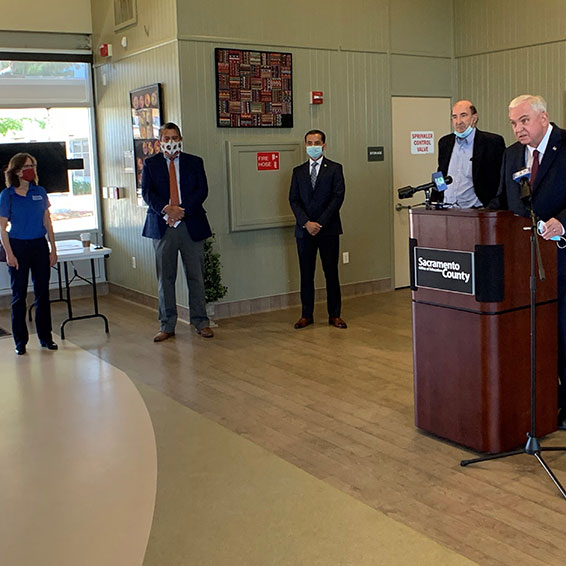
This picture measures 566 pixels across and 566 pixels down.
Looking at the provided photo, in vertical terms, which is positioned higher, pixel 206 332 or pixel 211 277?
pixel 211 277

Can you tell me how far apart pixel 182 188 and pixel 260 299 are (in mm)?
1547

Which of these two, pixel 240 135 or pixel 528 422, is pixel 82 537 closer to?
pixel 528 422

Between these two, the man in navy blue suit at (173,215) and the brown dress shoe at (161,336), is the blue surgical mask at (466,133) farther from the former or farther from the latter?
the brown dress shoe at (161,336)

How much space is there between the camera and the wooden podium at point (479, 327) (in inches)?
152

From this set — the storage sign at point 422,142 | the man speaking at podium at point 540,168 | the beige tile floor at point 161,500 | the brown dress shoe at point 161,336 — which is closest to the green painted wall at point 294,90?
the storage sign at point 422,142

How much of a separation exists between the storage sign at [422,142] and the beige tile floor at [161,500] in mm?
4728

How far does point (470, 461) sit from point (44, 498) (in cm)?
204

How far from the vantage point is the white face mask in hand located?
6.47m

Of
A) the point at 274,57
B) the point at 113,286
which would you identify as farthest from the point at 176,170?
the point at 113,286

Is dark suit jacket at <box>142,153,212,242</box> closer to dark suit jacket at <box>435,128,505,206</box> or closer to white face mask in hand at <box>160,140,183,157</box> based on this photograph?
white face mask in hand at <box>160,140,183,157</box>

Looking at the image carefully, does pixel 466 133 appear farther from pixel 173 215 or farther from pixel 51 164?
pixel 51 164

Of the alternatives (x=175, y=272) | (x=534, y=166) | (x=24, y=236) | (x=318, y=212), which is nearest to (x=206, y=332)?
(x=175, y=272)

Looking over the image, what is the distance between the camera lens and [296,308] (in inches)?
306

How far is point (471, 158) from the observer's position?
555 cm
